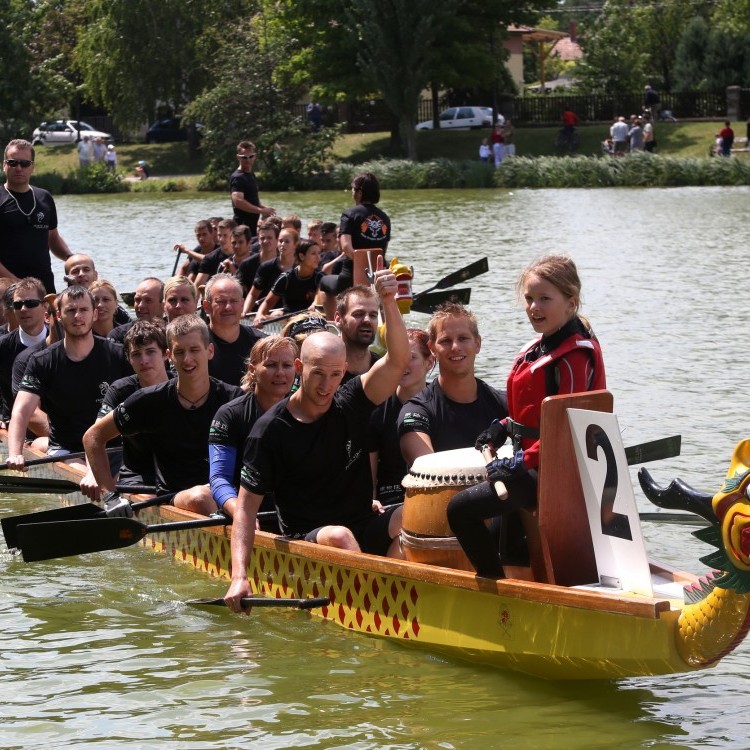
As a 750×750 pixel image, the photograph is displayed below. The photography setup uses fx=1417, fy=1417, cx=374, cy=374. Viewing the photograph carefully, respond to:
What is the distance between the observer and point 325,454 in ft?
21.5

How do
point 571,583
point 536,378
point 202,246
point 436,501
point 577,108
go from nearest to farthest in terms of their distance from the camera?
point 536,378
point 571,583
point 436,501
point 202,246
point 577,108

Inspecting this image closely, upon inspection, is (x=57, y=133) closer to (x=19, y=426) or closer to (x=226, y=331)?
(x=19, y=426)

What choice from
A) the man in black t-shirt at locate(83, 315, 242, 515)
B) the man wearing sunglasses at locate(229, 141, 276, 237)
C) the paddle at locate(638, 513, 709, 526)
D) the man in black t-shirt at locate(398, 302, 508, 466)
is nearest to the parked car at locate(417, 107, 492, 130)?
the man wearing sunglasses at locate(229, 141, 276, 237)

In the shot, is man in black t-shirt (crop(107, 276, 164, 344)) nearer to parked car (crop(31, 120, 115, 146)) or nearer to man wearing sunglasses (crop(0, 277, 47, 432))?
man wearing sunglasses (crop(0, 277, 47, 432))

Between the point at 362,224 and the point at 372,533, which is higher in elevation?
the point at 362,224

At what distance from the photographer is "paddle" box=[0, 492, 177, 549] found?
7629mm

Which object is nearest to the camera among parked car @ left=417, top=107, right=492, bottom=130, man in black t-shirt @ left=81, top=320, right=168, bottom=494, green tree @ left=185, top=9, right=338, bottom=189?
man in black t-shirt @ left=81, top=320, right=168, bottom=494

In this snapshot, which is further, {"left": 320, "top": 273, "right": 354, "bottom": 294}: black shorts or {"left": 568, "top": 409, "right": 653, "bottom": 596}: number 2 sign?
{"left": 320, "top": 273, "right": 354, "bottom": 294}: black shorts

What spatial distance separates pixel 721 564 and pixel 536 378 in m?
1.06

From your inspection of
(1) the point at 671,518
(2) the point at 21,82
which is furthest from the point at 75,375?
(2) the point at 21,82

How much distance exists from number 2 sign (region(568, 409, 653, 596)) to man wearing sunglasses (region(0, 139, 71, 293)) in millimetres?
7000

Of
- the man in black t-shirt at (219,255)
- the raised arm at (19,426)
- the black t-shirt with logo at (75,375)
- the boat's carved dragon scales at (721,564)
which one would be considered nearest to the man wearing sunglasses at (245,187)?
the man in black t-shirt at (219,255)

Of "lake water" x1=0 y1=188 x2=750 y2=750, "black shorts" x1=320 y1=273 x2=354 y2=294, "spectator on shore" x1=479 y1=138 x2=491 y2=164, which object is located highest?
"spectator on shore" x1=479 y1=138 x2=491 y2=164

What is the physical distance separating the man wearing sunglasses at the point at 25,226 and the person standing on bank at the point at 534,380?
672 cm
